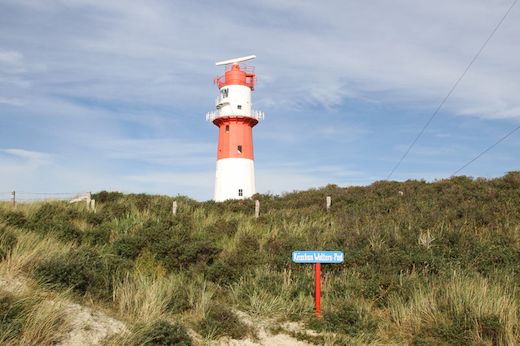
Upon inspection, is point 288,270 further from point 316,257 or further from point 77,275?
point 77,275

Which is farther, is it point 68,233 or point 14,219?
point 14,219

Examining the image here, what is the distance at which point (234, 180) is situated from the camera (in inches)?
1138

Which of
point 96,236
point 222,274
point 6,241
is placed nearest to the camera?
point 6,241

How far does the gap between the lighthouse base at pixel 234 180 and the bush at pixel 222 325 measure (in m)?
22.2

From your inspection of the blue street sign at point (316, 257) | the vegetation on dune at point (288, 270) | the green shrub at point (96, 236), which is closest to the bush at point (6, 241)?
the vegetation on dune at point (288, 270)

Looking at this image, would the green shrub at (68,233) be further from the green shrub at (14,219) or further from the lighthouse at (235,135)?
the lighthouse at (235,135)

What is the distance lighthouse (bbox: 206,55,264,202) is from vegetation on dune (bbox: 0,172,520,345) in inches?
561

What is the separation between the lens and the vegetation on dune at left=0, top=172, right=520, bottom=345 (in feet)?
20.7

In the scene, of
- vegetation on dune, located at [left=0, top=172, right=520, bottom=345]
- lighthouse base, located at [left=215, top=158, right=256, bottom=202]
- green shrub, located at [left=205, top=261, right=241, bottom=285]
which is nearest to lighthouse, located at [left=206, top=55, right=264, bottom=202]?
lighthouse base, located at [left=215, top=158, right=256, bottom=202]

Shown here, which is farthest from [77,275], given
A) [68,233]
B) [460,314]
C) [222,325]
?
[460,314]

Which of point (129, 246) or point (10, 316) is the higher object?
point (129, 246)

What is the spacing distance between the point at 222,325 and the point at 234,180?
22.8 metres

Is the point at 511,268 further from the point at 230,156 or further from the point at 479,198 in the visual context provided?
the point at 230,156

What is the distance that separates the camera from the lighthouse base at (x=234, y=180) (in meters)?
28.8
